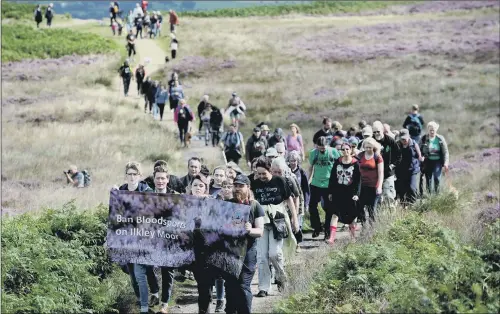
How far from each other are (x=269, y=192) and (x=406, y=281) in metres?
2.51

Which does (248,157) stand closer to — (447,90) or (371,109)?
(371,109)

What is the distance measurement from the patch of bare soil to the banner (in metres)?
41.4

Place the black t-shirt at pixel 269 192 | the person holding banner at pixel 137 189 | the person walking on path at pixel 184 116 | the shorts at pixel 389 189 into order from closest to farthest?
the person holding banner at pixel 137 189, the black t-shirt at pixel 269 192, the shorts at pixel 389 189, the person walking on path at pixel 184 116

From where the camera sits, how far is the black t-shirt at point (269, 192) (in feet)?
33.8

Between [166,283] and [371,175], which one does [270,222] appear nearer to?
[166,283]

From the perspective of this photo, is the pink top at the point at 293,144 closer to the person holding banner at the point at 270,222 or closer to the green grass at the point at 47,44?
the person holding banner at the point at 270,222

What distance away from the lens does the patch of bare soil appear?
2046 inches

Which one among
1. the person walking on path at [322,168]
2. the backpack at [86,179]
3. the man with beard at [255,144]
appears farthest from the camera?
the backpack at [86,179]

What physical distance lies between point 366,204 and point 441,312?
5.68 meters

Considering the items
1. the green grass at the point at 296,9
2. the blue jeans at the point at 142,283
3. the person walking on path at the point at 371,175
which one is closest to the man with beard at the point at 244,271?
the blue jeans at the point at 142,283

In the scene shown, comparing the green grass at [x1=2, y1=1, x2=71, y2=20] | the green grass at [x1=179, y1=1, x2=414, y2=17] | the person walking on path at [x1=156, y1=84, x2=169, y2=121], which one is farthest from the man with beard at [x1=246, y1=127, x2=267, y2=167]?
the green grass at [x1=179, y1=1, x2=414, y2=17]

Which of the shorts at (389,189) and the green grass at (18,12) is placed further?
the green grass at (18,12)

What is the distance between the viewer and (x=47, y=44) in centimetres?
5422

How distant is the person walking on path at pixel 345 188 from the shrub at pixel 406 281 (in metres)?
2.49
